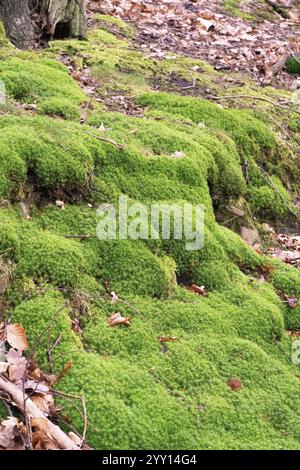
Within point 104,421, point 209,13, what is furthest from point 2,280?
point 209,13

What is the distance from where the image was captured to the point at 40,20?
766 centimetres

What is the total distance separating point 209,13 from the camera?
1181cm

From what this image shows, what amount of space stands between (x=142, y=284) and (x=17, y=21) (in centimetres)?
461

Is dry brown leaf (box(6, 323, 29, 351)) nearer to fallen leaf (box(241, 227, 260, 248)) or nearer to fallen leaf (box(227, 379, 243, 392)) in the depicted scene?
fallen leaf (box(227, 379, 243, 392))

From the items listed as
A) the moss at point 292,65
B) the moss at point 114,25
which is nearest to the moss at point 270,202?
the moss at point 292,65

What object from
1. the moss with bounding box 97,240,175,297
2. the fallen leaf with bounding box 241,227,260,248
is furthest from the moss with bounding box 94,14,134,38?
the moss with bounding box 97,240,175,297

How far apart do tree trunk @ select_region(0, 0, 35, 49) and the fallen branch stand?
5386 mm

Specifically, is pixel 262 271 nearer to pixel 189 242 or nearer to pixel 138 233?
pixel 189 242

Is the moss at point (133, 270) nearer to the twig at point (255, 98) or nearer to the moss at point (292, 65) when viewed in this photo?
the twig at point (255, 98)

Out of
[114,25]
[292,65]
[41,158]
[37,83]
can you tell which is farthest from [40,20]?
[292,65]

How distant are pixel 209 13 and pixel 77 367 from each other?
33.3 feet

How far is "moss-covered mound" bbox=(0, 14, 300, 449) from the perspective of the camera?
349 centimetres

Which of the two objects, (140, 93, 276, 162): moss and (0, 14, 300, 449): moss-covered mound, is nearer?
(0, 14, 300, 449): moss-covered mound

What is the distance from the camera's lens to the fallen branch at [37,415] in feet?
9.87
